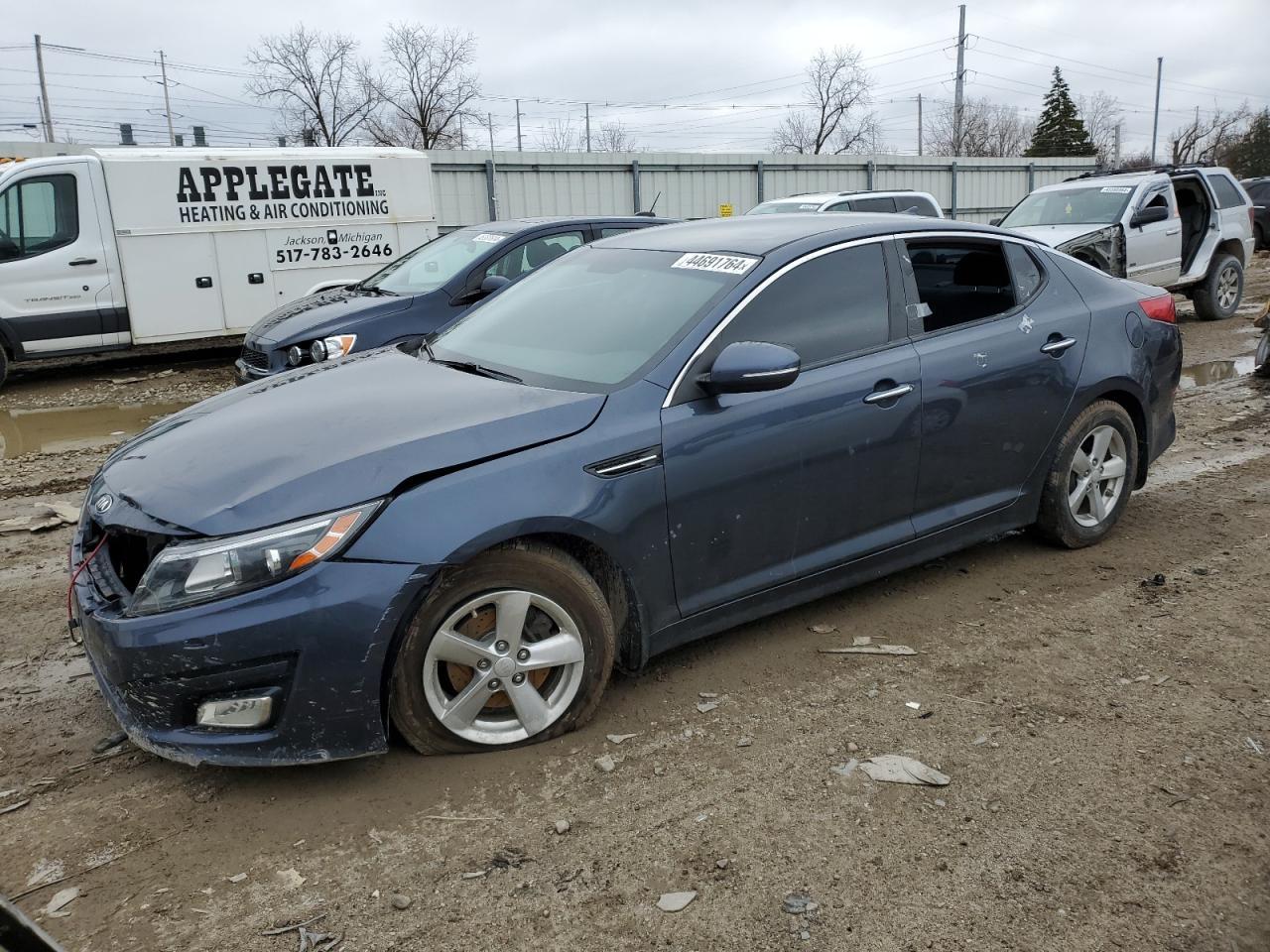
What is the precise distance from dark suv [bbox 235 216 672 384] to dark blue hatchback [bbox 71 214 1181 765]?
10.6 ft

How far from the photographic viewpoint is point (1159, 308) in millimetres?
5109

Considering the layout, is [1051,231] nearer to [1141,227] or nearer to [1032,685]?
[1141,227]

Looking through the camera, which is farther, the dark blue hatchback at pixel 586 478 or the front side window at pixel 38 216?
the front side window at pixel 38 216

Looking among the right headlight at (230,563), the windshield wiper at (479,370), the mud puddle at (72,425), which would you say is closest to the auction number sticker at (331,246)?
the mud puddle at (72,425)

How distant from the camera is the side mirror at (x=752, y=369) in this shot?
11.3 feet

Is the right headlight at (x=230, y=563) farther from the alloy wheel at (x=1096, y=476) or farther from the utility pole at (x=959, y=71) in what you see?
the utility pole at (x=959, y=71)

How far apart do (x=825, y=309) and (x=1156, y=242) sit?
1012cm

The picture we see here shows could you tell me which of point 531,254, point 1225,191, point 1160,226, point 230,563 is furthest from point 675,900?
point 1225,191

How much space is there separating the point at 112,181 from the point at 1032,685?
38.3 ft

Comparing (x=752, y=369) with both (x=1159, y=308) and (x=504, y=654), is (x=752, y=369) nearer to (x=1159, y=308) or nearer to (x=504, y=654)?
(x=504, y=654)

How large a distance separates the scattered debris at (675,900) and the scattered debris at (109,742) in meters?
1.95

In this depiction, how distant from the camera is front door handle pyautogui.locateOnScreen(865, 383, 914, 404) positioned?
3951 millimetres

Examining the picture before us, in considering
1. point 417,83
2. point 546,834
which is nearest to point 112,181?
point 546,834

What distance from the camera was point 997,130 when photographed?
275 feet
